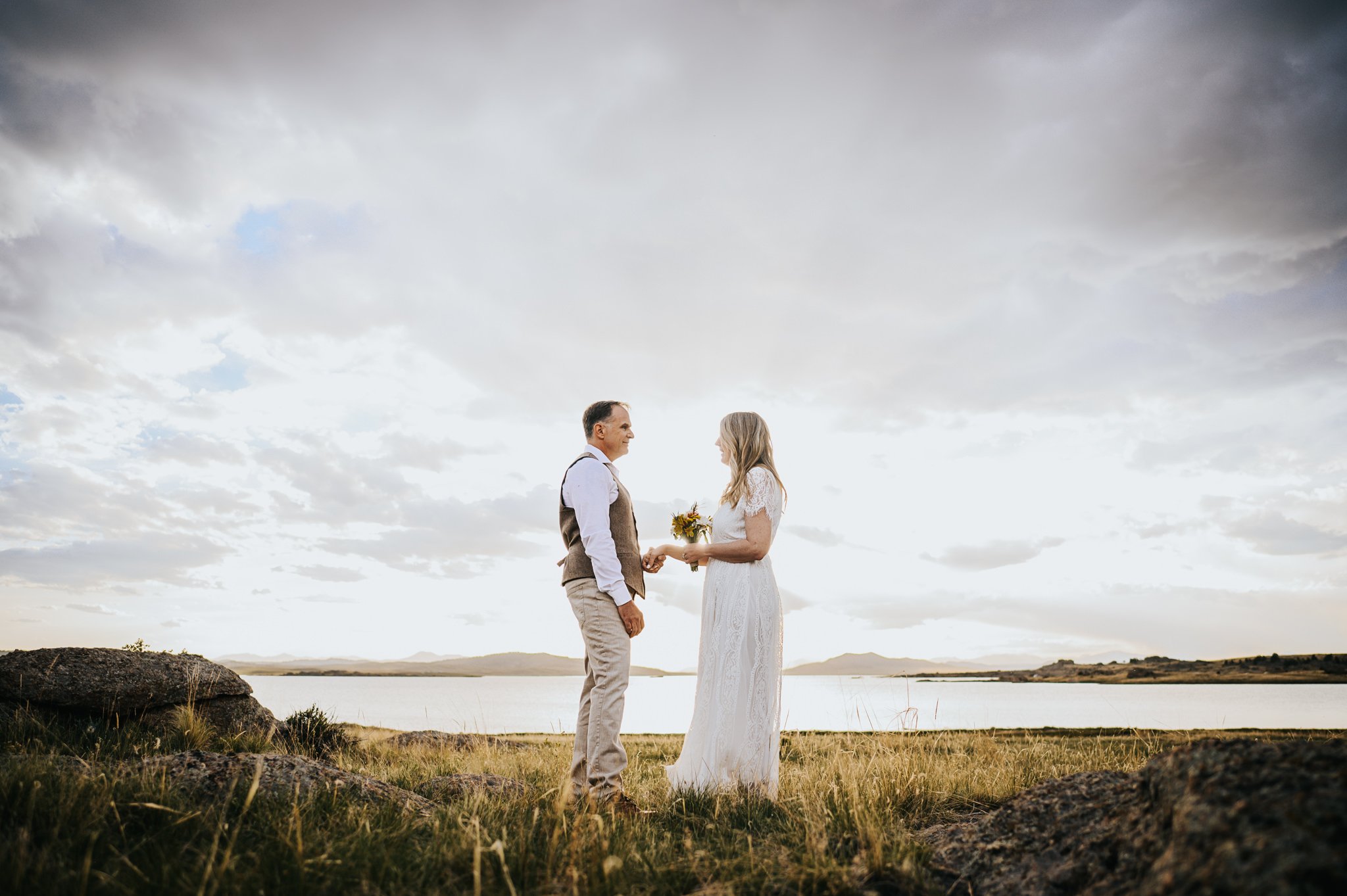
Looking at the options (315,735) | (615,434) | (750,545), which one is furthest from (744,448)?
(315,735)

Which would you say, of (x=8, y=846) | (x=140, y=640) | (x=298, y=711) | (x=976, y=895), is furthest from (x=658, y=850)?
(x=140, y=640)

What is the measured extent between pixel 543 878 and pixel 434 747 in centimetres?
905

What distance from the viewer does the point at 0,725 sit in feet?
22.3

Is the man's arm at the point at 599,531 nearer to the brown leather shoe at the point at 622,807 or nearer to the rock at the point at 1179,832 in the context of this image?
the brown leather shoe at the point at 622,807

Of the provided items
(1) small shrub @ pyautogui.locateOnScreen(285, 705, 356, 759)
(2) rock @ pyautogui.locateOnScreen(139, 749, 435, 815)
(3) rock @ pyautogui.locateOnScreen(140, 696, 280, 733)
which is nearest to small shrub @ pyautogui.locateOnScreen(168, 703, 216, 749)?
(3) rock @ pyautogui.locateOnScreen(140, 696, 280, 733)

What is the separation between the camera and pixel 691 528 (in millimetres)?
7125

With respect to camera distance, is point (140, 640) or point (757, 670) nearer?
point (757, 670)

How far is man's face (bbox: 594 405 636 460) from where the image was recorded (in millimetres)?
6160

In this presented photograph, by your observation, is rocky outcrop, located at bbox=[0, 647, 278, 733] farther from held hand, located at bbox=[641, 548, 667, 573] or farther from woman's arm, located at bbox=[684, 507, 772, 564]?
woman's arm, located at bbox=[684, 507, 772, 564]

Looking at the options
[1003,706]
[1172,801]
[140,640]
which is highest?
Result: [1172,801]

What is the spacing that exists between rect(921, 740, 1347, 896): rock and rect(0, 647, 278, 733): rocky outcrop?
8.12 meters

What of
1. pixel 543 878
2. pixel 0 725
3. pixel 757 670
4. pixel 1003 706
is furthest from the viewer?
pixel 1003 706

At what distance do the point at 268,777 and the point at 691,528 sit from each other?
4.12m

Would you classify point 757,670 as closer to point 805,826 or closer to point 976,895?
point 805,826
